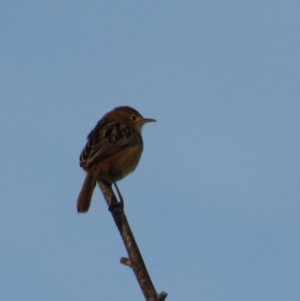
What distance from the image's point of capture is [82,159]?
941 centimetres

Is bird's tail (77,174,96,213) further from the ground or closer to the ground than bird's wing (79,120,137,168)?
closer to the ground

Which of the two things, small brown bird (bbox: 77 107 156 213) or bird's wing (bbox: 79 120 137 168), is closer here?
small brown bird (bbox: 77 107 156 213)

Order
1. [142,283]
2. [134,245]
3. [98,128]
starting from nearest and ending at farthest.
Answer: [142,283] < [134,245] < [98,128]

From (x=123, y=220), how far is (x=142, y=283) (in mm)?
1021

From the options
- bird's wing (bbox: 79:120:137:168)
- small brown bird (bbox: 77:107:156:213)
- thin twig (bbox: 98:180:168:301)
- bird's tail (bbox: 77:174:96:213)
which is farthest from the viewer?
bird's wing (bbox: 79:120:137:168)

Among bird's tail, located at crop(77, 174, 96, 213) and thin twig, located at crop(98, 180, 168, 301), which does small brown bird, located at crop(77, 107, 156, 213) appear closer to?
bird's tail, located at crop(77, 174, 96, 213)

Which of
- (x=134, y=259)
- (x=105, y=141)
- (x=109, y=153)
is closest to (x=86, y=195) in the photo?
(x=109, y=153)

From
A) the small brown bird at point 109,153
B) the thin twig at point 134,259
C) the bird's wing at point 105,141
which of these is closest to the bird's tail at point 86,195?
the small brown bird at point 109,153

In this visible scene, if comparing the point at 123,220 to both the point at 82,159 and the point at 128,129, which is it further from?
the point at 128,129

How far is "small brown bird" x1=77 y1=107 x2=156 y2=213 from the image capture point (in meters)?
8.89

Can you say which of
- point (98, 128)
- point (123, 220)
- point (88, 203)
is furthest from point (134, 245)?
point (98, 128)

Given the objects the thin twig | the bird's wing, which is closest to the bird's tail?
the bird's wing

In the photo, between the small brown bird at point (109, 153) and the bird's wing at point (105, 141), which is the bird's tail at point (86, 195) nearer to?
the small brown bird at point (109, 153)

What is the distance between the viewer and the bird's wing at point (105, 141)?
945 centimetres
